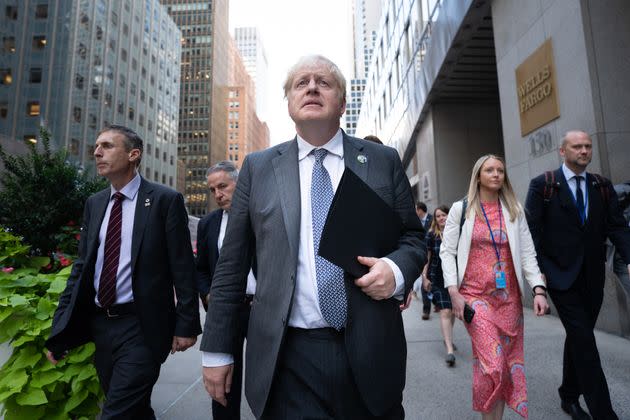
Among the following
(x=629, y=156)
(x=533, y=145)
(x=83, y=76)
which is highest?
(x=83, y=76)

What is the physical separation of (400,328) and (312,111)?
0.99 m

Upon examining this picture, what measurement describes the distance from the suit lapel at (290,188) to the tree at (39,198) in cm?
307

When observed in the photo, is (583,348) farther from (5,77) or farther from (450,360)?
(5,77)

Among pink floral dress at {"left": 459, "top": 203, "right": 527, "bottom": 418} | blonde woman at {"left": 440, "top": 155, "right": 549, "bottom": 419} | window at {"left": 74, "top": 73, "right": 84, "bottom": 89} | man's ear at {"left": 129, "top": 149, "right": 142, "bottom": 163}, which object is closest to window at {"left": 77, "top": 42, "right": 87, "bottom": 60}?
window at {"left": 74, "top": 73, "right": 84, "bottom": 89}

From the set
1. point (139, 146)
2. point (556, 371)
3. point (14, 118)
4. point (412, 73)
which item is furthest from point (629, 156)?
point (14, 118)

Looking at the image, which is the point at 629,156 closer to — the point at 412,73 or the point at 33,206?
the point at 33,206

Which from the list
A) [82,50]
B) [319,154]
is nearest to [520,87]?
[319,154]

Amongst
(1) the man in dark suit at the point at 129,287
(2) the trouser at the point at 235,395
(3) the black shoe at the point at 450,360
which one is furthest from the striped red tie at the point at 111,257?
(3) the black shoe at the point at 450,360

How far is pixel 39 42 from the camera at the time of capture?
41062 mm

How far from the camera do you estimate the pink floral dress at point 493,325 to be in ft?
9.46

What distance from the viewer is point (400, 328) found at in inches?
64.2

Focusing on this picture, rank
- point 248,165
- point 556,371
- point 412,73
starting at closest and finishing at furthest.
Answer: point 248,165 < point 556,371 < point 412,73

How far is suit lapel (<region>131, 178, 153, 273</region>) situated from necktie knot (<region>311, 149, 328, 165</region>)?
1.51 m

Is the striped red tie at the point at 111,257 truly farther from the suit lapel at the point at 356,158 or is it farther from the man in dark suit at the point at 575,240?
the man in dark suit at the point at 575,240
